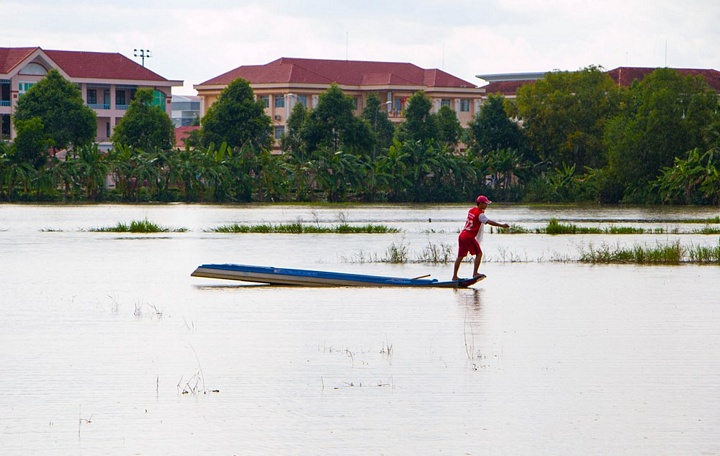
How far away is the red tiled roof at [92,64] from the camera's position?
10056cm

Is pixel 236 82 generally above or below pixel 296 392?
above

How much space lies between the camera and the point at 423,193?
263ft

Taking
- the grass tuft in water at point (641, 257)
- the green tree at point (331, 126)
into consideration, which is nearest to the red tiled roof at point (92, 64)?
the green tree at point (331, 126)

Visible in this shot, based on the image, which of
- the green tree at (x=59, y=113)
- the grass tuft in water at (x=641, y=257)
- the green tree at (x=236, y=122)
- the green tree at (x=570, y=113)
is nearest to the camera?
the grass tuft in water at (x=641, y=257)

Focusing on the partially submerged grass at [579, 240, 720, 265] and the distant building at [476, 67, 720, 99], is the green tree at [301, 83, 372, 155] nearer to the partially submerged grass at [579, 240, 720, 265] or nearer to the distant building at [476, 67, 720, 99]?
the distant building at [476, 67, 720, 99]

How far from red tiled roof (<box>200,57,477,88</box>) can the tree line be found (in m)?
28.5

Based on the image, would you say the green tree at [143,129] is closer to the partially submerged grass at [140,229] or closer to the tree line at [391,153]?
the tree line at [391,153]

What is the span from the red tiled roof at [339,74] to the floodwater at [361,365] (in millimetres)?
92214

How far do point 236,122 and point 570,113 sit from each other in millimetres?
20367

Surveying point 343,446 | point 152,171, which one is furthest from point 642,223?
point 343,446

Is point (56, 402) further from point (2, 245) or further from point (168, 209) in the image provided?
point (168, 209)

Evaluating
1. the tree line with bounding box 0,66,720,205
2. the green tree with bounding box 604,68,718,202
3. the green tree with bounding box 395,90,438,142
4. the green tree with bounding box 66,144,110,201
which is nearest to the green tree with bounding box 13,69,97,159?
the tree line with bounding box 0,66,720,205

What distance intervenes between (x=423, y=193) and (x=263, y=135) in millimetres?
10448

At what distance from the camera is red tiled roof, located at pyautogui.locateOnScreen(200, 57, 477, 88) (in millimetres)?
115125
